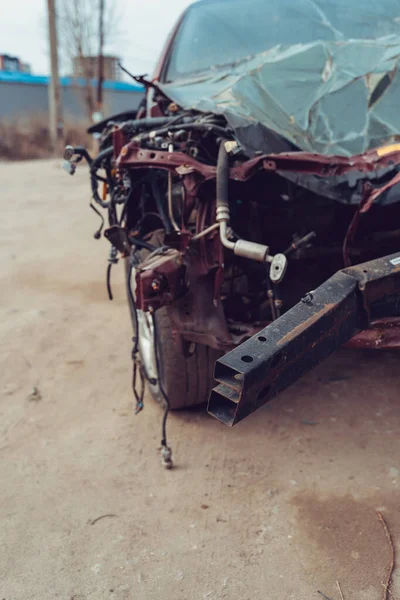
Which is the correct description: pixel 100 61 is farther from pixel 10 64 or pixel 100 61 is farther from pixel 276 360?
pixel 276 360

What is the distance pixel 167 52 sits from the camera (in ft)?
12.8

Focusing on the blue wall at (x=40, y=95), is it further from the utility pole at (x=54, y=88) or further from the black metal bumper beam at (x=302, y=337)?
the black metal bumper beam at (x=302, y=337)

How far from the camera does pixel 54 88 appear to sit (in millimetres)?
19250

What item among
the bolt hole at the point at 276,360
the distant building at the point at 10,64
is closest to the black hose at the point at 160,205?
the bolt hole at the point at 276,360

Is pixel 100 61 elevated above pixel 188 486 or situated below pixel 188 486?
below

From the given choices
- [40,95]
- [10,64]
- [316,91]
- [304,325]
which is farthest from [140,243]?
[10,64]

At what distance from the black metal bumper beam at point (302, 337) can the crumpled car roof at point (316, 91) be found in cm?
91

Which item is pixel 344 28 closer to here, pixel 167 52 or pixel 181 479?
pixel 167 52

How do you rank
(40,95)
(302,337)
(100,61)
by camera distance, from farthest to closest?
(40,95) < (100,61) < (302,337)

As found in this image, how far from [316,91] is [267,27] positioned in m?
1.03

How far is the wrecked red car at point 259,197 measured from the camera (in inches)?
88.0

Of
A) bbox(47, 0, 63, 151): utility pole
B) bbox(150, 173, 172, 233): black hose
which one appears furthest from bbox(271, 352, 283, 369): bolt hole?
bbox(47, 0, 63, 151): utility pole

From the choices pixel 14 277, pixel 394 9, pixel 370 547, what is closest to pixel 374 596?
pixel 370 547

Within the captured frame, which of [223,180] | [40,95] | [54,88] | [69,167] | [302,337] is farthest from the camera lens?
[40,95]
